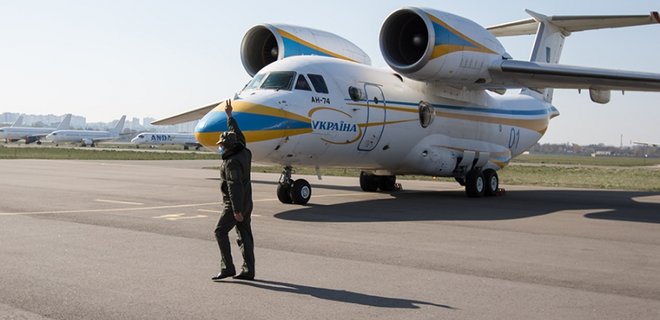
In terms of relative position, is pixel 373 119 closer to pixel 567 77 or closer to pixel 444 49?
pixel 444 49

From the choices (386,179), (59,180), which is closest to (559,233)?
(386,179)

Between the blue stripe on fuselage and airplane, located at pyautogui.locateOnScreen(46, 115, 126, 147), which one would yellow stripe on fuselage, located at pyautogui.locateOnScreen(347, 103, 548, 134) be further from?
airplane, located at pyautogui.locateOnScreen(46, 115, 126, 147)

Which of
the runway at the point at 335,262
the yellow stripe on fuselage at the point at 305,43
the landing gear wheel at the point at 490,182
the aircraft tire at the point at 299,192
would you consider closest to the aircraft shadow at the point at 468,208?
the runway at the point at 335,262

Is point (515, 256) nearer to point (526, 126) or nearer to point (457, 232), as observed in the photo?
point (457, 232)

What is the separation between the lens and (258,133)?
14172 mm

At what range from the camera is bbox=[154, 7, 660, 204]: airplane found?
49.3 feet

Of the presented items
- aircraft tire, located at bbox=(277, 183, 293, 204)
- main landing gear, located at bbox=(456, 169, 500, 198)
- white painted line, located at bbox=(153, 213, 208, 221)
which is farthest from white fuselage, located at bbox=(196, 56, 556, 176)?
white painted line, located at bbox=(153, 213, 208, 221)

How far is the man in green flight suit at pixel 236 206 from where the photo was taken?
25.3ft

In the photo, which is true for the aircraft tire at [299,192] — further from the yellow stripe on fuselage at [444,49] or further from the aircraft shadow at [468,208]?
the yellow stripe on fuselage at [444,49]

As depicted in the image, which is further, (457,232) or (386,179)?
(386,179)

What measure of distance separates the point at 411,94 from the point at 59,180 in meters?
12.0

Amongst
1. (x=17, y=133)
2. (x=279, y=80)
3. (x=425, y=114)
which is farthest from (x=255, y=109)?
(x=17, y=133)

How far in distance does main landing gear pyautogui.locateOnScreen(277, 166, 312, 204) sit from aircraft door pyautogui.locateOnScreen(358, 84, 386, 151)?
5.82 ft

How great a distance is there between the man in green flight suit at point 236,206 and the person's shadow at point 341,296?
0.81 feet
